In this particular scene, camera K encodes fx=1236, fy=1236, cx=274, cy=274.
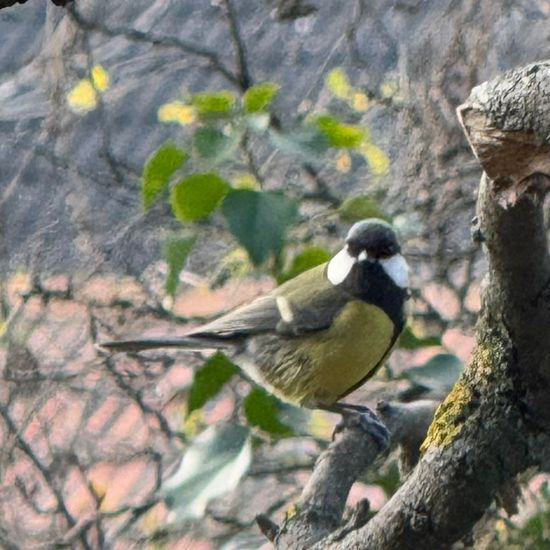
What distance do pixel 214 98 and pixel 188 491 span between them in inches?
21.9

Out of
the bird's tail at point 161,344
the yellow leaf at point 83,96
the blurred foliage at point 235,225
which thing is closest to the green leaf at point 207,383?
the blurred foliage at point 235,225

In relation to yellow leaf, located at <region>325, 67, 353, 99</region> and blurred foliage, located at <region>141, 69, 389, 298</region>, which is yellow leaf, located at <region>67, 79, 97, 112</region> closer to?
yellow leaf, located at <region>325, 67, 353, 99</region>

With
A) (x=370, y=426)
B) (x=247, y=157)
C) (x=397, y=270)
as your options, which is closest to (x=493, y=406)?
(x=370, y=426)

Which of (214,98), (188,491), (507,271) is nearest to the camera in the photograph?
(507,271)

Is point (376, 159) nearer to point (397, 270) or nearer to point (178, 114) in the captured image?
point (397, 270)

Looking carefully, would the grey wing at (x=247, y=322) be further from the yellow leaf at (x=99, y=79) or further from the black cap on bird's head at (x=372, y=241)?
the yellow leaf at (x=99, y=79)

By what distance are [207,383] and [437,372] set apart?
0.34 metres

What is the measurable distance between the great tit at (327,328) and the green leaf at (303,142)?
0.25 metres

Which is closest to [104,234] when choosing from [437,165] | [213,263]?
[213,263]

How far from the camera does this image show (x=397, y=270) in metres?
2.09

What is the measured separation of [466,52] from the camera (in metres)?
2.49

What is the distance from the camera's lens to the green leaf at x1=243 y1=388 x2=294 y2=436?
1703mm

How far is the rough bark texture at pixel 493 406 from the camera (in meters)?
1.00

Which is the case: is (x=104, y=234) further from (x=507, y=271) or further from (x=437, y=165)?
(x=507, y=271)
